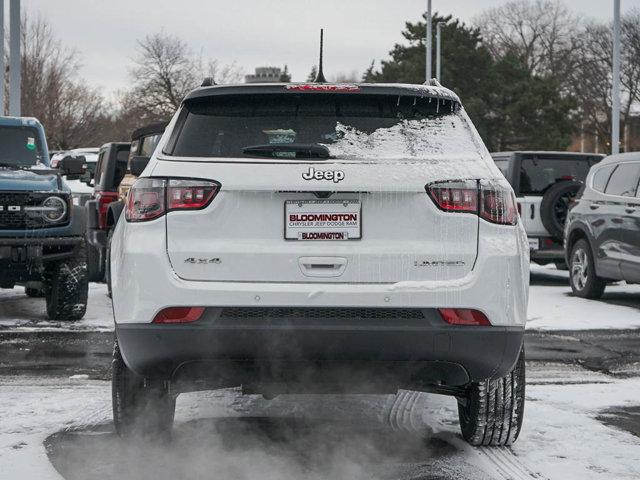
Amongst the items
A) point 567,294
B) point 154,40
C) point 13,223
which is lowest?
point 567,294

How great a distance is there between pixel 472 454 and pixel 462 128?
4.97 ft

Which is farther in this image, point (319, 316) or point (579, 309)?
point (579, 309)

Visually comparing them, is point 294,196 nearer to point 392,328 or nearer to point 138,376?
point 392,328

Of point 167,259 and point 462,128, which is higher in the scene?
point 462,128

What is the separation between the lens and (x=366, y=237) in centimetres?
456

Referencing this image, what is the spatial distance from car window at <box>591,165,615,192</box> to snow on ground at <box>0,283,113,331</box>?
18.8 ft

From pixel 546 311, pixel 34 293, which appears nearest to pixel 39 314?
pixel 34 293

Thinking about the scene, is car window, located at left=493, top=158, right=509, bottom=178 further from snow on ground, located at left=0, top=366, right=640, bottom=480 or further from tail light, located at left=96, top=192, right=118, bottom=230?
snow on ground, located at left=0, top=366, right=640, bottom=480

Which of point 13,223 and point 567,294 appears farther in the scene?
point 567,294

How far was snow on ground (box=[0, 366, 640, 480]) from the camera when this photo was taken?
197 inches

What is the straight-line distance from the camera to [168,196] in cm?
463

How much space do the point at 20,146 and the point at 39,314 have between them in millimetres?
1751

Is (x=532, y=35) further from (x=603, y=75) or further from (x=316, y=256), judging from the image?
(x=316, y=256)

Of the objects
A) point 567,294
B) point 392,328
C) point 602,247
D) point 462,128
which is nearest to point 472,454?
point 392,328
